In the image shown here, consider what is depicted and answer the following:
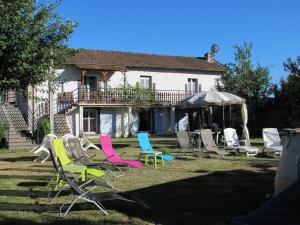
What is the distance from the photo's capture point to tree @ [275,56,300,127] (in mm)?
26203

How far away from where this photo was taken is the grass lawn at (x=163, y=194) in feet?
23.1

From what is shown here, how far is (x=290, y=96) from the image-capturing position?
27.9 meters

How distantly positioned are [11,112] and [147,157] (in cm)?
1563

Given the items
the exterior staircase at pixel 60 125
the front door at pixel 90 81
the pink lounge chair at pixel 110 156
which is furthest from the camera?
the front door at pixel 90 81

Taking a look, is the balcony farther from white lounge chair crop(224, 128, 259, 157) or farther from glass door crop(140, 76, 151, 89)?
white lounge chair crop(224, 128, 259, 157)

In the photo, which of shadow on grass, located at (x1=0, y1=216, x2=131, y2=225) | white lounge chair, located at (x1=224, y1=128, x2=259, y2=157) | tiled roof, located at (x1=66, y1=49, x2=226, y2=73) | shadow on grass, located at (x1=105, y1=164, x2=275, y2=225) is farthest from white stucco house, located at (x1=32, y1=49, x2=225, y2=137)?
shadow on grass, located at (x1=0, y1=216, x2=131, y2=225)

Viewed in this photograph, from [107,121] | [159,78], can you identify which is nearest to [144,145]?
[107,121]

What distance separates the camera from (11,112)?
27.4 metres

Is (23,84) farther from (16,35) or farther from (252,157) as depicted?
(252,157)

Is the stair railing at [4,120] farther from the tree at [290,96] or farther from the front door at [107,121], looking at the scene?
the tree at [290,96]

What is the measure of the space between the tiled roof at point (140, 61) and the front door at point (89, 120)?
10.8 feet

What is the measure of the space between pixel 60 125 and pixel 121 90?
222 inches

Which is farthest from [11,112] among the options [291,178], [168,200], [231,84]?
[291,178]

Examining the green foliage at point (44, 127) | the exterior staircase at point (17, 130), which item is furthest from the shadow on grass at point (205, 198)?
the exterior staircase at point (17, 130)
